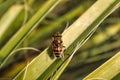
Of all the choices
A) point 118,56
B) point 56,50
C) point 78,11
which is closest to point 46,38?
point 78,11

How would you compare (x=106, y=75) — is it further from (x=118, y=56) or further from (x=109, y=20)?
(x=109, y=20)

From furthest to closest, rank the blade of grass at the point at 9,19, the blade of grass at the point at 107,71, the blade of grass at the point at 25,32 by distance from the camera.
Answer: the blade of grass at the point at 9,19 < the blade of grass at the point at 25,32 < the blade of grass at the point at 107,71

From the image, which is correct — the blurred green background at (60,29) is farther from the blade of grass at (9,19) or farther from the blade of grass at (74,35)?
the blade of grass at (74,35)

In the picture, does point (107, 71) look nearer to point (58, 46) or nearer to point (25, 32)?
point (58, 46)

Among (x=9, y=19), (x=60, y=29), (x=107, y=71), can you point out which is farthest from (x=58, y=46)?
(x=60, y=29)

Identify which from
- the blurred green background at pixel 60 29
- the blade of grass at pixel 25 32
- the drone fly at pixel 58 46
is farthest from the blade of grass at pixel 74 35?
the blurred green background at pixel 60 29

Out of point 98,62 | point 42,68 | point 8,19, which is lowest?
point 98,62

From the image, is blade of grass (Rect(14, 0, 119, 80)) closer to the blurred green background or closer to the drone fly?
the drone fly

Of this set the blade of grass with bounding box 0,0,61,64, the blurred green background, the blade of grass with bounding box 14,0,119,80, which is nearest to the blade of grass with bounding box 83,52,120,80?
the blade of grass with bounding box 14,0,119,80
